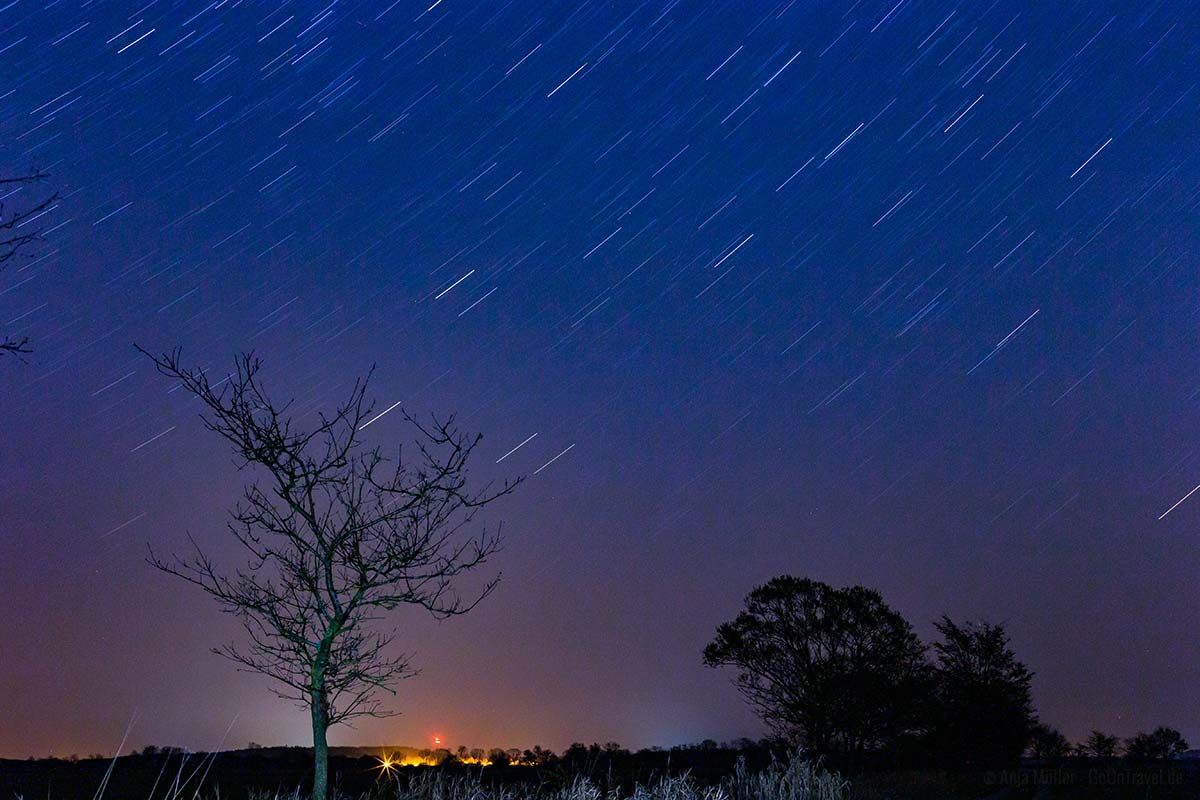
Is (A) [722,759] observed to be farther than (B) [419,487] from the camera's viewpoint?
Yes

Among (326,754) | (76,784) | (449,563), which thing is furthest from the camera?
(76,784)

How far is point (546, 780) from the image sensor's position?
1159 cm

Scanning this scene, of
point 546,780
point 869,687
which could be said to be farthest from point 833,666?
point 546,780

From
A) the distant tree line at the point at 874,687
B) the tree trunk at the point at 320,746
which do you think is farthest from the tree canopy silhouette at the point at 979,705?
the tree trunk at the point at 320,746

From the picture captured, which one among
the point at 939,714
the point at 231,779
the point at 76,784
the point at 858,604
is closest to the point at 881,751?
the point at 939,714

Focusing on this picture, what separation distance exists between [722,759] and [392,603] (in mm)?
21248

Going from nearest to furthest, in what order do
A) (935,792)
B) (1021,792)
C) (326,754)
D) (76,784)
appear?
(326,754)
(76,784)
(935,792)
(1021,792)

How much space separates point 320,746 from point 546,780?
264cm

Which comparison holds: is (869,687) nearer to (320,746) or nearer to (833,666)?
(833,666)

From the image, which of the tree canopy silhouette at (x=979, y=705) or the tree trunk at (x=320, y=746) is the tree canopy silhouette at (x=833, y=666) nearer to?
the tree canopy silhouette at (x=979, y=705)

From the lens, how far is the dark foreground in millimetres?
10547

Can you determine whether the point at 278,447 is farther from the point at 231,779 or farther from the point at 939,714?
the point at 939,714

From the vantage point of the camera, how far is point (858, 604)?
38375 mm

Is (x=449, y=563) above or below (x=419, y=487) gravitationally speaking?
below
